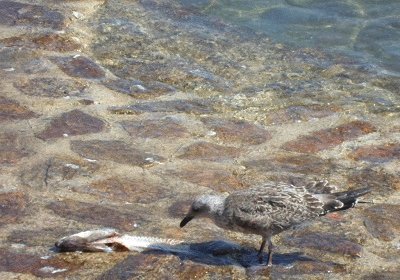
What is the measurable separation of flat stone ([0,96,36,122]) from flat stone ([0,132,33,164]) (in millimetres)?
271

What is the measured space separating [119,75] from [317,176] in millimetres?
2377

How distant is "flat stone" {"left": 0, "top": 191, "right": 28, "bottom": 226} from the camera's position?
17.6 ft

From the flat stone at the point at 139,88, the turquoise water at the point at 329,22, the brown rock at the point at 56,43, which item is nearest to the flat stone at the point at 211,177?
the flat stone at the point at 139,88

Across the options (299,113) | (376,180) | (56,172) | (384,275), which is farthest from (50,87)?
(384,275)

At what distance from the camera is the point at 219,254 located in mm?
5102

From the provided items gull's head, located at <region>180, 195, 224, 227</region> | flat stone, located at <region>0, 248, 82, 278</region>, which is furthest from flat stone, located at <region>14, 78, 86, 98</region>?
flat stone, located at <region>0, 248, 82, 278</region>

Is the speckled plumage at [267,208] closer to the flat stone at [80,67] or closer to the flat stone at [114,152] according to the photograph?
the flat stone at [114,152]

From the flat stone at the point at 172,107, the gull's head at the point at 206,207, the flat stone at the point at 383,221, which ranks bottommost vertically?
the flat stone at the point at 172,107

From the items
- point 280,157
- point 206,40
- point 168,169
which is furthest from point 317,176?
point 206,40

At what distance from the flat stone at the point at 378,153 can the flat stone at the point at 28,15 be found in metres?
3.41

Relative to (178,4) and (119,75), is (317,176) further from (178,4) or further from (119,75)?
(178,4)

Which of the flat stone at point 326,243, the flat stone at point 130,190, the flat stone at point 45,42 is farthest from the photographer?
the flat stone at point 45,42

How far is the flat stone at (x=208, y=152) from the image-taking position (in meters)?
6.53

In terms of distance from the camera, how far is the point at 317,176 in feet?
20.7
